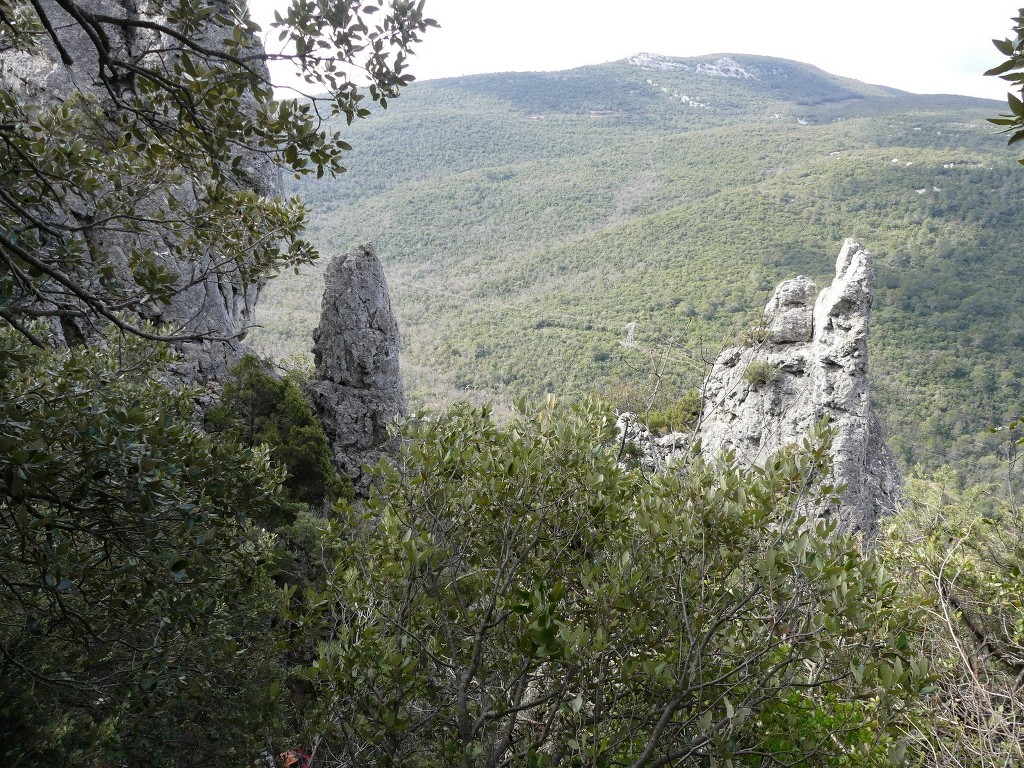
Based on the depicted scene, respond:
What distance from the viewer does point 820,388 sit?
18.7 m

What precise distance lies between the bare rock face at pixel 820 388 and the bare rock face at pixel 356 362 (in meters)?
9.09

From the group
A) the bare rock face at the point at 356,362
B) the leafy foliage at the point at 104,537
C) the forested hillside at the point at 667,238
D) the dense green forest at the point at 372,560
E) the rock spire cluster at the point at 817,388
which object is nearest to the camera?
the leafy foliage at the point at 104,537

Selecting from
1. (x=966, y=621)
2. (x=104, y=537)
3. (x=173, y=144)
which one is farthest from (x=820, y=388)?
(x=104, y=537)

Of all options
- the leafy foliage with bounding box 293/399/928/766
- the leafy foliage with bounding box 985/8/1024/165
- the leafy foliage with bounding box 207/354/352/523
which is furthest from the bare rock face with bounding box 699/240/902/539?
the leafy foliage with bounding box 985/8/1024/165

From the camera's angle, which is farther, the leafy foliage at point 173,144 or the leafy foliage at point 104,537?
the leafy foliage at point 173,144

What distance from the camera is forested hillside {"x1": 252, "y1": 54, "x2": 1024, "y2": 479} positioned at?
3622 centimetres

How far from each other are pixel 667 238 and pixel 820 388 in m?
44.6

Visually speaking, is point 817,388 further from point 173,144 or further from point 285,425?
point 173,144

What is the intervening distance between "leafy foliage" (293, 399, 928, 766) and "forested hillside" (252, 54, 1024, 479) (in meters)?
13.5

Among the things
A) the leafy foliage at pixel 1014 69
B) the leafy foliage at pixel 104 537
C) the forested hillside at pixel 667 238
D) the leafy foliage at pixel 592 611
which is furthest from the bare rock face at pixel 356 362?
the leafy foliage at pixel 1014 69

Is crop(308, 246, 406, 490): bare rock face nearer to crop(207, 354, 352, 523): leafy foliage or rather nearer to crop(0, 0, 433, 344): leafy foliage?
crop(207, 354, 352, 523): leafy foliage

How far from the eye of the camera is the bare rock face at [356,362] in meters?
15.3

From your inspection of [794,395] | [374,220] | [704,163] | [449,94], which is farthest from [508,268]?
[449,94]

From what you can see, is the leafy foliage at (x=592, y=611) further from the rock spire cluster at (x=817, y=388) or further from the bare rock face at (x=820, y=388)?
the bare rock face at (x=820, y=388)
